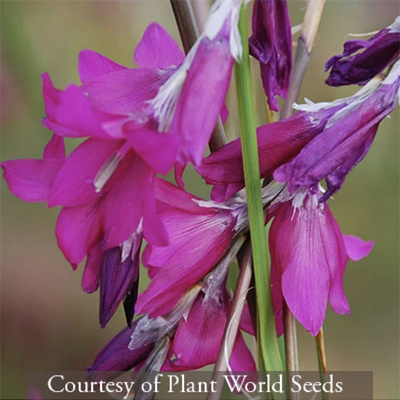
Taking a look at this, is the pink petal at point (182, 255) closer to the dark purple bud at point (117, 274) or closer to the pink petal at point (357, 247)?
the dark purple bud at point (117, 274)

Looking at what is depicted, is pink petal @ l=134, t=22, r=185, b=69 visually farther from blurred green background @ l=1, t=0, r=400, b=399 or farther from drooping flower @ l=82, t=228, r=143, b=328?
blurred green background @ l=1, t=0, r=400, b=399

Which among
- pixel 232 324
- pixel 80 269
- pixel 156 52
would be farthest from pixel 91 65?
pixel 80 269

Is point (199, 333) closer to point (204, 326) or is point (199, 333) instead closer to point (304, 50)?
point (204, 326)

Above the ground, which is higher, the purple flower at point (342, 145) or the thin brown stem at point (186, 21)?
the thin brown stem at point (186, 21)

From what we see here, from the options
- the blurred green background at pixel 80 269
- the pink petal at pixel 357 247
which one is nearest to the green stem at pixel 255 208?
the pink petal at pixel 357 247

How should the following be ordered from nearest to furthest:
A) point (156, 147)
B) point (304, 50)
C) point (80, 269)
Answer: point (156, 147) < point (304, 50) < point (80, 269)
